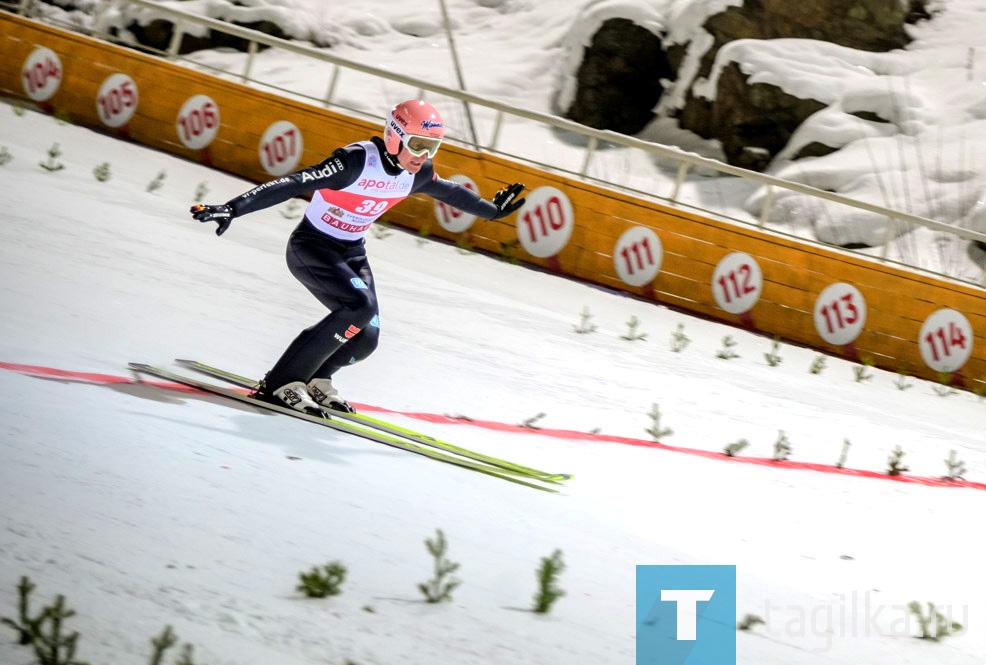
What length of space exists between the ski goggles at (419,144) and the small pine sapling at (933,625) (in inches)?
129

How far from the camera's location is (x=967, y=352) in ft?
39.1

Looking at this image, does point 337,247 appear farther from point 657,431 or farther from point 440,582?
point 440,582

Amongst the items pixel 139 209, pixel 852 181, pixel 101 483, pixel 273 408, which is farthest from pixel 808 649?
pixel 852 181

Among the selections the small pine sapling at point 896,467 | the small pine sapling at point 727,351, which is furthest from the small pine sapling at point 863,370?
the small pine sapling at point 896,467

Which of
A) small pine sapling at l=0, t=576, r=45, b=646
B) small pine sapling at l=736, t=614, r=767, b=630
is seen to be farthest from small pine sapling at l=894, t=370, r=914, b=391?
small pine sapling at l=0, t=576, r=45, b=646

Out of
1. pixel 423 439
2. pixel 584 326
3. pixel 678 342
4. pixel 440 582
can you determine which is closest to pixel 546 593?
pixel 440 582

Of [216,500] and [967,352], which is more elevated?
[967,352]

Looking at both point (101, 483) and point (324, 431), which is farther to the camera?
point (324, 431)

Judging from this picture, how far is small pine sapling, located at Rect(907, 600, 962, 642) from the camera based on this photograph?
3.93 meters

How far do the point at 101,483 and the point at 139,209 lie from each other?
25.8ft

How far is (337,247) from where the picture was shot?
5.79 meters

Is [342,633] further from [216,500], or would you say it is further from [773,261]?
[773,261]

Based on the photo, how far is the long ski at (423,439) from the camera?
5270mm

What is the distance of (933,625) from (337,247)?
3.47 meters
